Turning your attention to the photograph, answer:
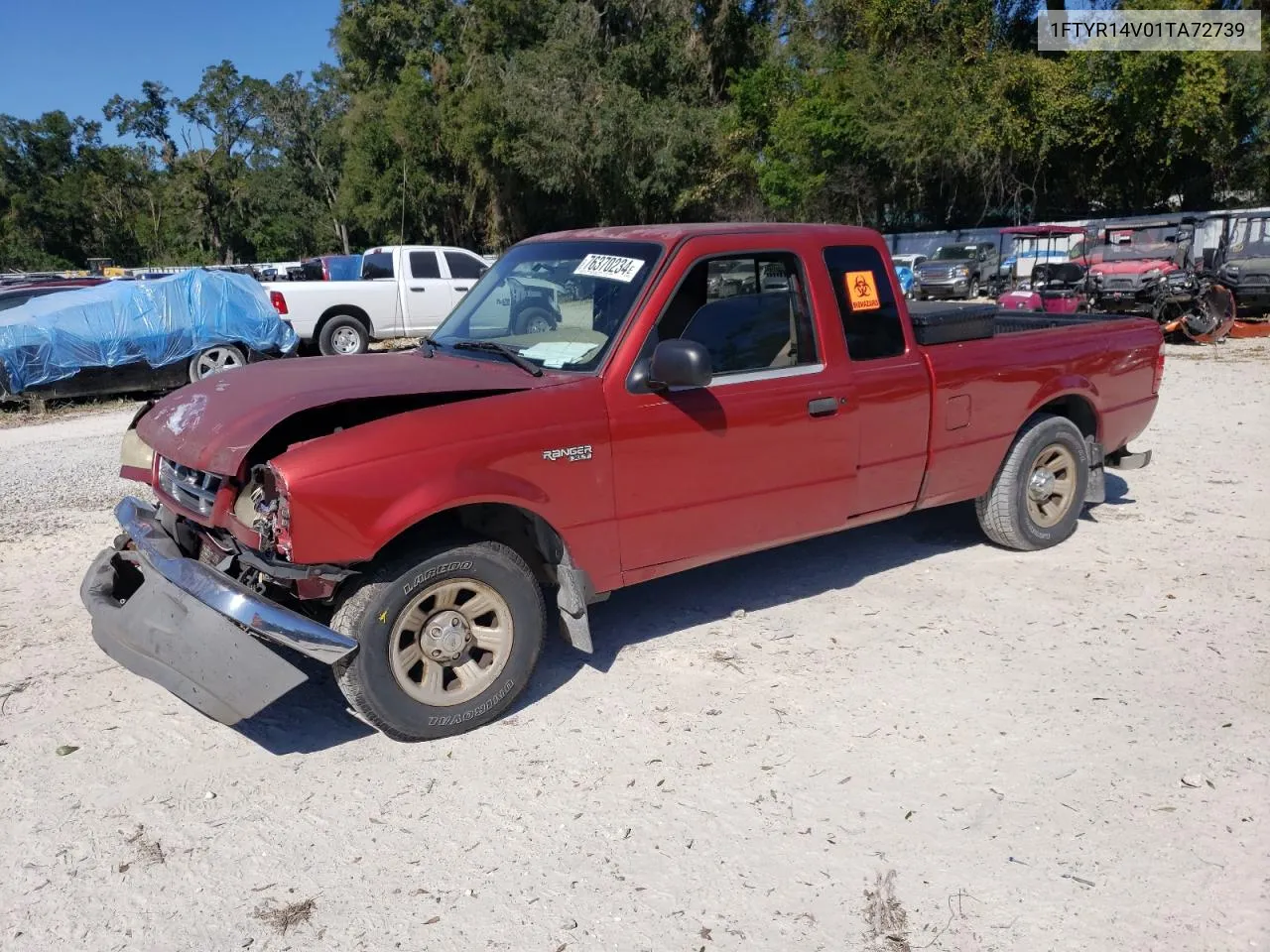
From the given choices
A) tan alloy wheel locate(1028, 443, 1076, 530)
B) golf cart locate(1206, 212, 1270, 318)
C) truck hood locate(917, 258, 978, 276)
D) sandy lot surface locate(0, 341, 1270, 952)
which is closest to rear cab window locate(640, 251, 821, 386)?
sandy lot surface locate(0, 341, 1270, 952)

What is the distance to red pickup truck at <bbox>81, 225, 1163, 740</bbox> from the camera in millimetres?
3631

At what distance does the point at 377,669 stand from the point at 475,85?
41192 millimetres

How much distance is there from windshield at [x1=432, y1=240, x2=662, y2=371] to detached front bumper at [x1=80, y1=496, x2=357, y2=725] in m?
1.57

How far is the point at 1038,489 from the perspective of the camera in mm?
6055

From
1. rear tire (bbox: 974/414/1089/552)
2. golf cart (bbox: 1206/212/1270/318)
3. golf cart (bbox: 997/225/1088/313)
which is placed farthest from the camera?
golf cart (bbox: 1206/212/1270/318)

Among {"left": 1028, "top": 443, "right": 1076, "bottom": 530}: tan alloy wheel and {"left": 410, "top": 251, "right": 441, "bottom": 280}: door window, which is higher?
{"left": 410, "top": 251, "right": 441, "bottom": 280}: door window

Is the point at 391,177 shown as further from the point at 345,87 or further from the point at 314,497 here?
the point at 314,497

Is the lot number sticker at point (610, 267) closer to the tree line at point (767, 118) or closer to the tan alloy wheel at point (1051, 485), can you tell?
the tan alloy wheel at point (1051, 485)

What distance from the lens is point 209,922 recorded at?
9.85 ft

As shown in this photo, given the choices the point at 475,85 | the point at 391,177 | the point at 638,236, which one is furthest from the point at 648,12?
the point at 638,236

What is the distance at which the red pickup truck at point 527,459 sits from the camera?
11.9 ft

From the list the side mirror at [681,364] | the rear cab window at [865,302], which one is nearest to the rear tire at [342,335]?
the rear cab window at [865,302]

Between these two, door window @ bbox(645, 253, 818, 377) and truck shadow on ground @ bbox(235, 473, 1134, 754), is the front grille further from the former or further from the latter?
door window @ bbox(645, 253, 818, 377)

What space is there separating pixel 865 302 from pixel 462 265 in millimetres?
14082
